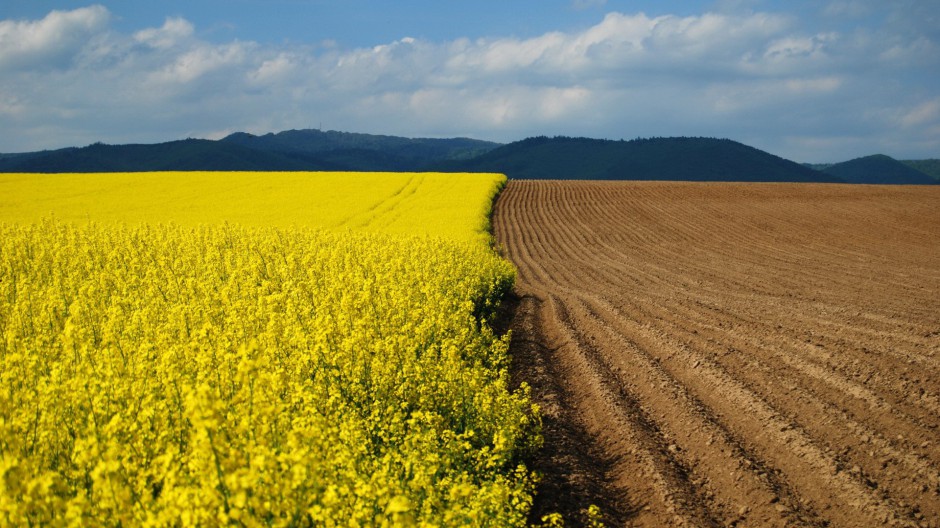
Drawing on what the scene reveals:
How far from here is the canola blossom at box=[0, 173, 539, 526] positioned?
3.78 meters

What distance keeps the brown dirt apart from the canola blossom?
1.13 m

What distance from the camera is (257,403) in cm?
452

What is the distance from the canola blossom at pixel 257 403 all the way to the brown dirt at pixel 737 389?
1133 millimetres

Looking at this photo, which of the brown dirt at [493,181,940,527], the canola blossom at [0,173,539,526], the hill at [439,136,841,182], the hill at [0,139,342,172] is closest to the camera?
the canola blossom at [0,173,539,526]

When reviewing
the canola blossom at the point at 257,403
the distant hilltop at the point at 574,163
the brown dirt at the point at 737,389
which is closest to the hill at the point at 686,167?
the distant hilltop at the point at 574,163

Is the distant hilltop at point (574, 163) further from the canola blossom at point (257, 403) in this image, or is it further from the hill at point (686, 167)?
the canola blossom at point (257, 403)

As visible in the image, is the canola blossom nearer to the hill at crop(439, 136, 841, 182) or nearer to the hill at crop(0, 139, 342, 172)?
the hill at crop(0, 139, 342, 172)

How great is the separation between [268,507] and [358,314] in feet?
21.0

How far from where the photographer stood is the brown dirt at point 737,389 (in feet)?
22.6

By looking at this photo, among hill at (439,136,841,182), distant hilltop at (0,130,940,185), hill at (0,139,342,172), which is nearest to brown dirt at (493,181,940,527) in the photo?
hill at (0,139,342,172)

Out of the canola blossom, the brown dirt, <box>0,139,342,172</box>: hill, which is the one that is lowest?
the brown dirt

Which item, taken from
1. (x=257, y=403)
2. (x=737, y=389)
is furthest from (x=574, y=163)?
(x=257, y=403)

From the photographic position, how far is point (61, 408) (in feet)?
17.4

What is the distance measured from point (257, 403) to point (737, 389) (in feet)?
24.3
